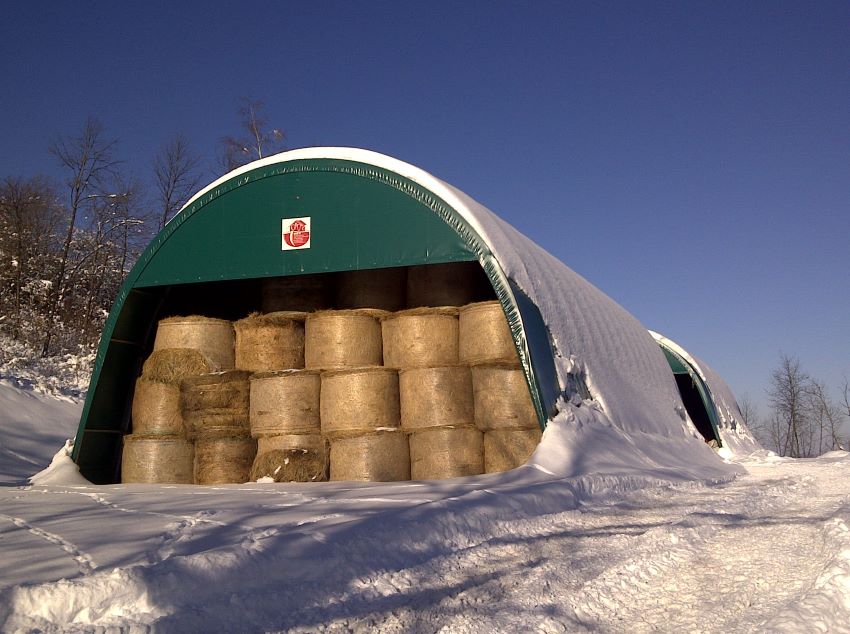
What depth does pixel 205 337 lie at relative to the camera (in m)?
8.36

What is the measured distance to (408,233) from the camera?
8.16m

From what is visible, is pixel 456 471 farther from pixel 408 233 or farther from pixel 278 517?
pixel 278 517

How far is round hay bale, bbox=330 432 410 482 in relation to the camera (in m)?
7.64

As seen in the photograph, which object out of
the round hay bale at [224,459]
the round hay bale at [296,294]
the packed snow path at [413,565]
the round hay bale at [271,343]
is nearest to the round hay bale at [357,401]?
the round hay bale at [271,343]

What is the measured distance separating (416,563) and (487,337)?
15.1 ft

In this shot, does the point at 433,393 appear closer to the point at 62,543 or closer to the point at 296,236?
the point at 296,236

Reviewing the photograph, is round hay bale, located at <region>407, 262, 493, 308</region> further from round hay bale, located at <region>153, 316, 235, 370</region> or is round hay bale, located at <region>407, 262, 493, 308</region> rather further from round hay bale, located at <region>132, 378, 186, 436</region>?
round hay bale, located at <region>132, 378, 186, 436</region>

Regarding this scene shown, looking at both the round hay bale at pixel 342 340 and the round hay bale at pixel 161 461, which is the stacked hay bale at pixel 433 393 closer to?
the round hay bale at pixel 342 340

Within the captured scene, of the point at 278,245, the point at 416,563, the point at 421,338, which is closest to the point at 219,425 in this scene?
the point at 278,245

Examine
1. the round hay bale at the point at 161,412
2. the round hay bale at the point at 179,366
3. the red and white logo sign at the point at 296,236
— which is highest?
the red and white logo sign at the point at 296,236

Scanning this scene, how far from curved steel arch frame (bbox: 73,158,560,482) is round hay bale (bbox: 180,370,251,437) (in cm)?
118

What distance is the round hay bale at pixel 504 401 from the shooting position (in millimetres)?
7672

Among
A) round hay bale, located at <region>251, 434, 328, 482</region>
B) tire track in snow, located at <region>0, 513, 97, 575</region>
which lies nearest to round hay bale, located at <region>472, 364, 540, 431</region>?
round hay bale, located at <region>251, 434, 328, 482</region>

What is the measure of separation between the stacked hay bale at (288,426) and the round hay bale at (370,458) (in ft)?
0.54
